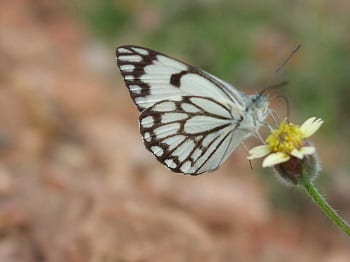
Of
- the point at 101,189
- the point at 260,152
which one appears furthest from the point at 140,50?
the point at 101,189

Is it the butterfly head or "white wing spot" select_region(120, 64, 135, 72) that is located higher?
"white wing spot" select_region(120, 64, 135, 72)

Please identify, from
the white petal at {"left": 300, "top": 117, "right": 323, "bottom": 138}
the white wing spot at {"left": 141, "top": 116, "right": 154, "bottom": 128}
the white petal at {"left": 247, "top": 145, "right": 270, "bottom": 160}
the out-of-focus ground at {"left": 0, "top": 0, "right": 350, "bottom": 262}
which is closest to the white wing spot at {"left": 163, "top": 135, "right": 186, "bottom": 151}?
the white wing spot at {"left": 141, "top": 116, "right": 154, "bottom": 128}

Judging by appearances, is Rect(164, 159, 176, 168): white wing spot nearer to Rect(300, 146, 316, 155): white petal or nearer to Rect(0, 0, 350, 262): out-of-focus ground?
Rect(300, 146, 316, 155): white petal

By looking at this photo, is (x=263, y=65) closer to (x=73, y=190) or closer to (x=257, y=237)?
(x=257, y=237)

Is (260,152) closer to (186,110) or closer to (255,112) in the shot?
(255,112)

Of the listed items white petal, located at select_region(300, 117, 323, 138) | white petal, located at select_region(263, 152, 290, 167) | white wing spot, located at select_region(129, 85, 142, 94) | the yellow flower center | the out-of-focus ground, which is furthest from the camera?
the out-of-focus ground

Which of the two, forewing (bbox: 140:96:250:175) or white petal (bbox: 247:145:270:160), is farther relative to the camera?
forewing (bbox: 140:96:250:175)

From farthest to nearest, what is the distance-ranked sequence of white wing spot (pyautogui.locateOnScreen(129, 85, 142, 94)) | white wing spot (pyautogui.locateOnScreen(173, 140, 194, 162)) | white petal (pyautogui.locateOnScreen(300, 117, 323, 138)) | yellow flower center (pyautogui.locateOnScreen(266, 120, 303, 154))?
white wing spot (pyautogui.locateOnScreen(129, 85, 142, 94)), white wing spot (pyautogui.locateOnScreen(173, 140, 194, 162)), white petal (pyautogui.locateOnScreen(300, 117, 323, 138)), yellow flower center (pyautogui.locateOnScreen(266, 120, 303, 154))
